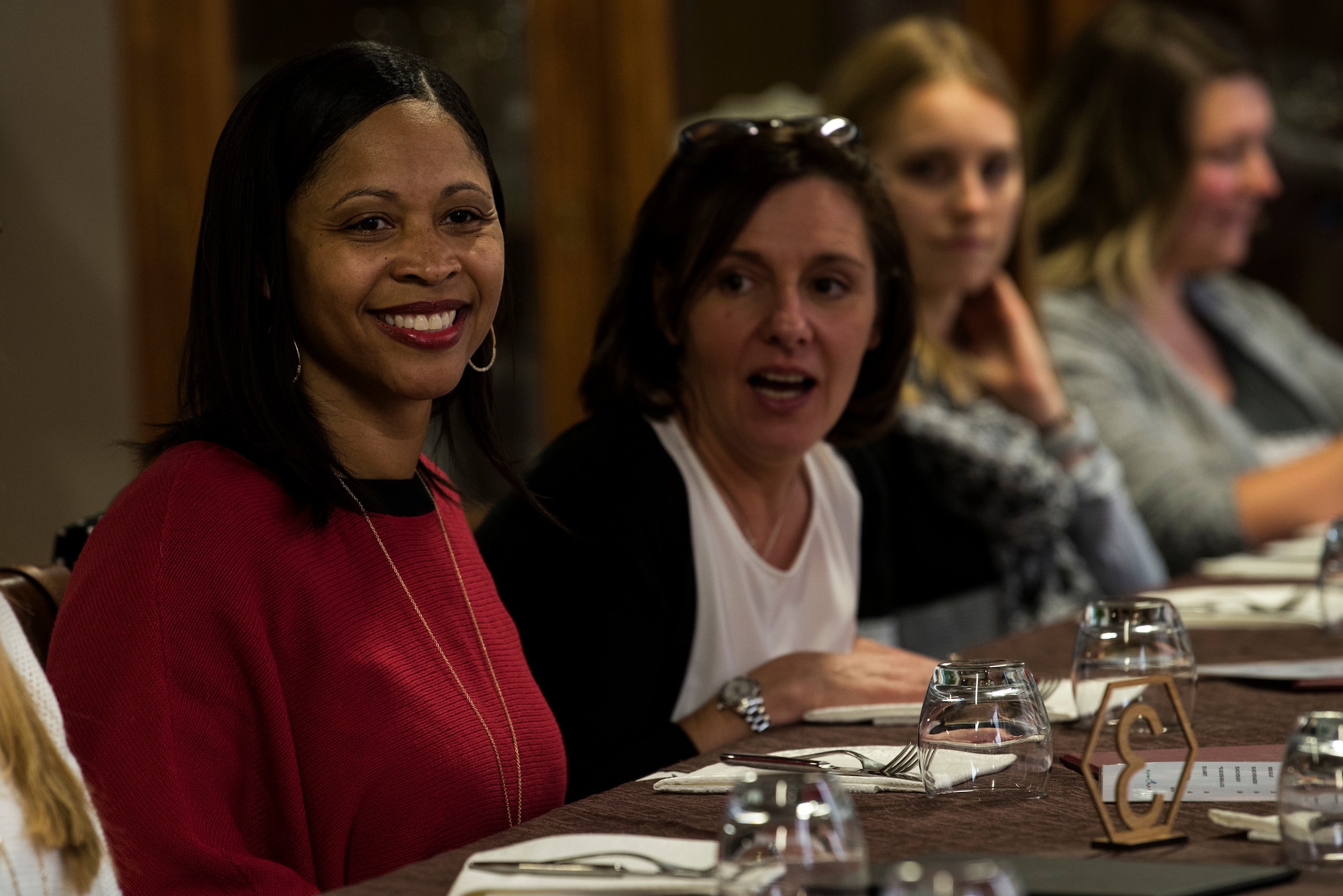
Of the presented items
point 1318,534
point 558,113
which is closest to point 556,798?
point 1318,534

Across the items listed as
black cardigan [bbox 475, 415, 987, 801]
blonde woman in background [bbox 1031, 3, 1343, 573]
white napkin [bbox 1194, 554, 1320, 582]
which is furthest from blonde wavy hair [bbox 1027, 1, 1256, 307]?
black cardigan [bbox 475, 415, 987, 801]

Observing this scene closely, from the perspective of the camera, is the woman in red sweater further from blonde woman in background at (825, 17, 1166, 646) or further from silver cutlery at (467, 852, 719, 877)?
blonde woman in background at (825, 17, 1166, 646)

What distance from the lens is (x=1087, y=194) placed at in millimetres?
3811

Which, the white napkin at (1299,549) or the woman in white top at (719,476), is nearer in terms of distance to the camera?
the woman in white top at (719,476)

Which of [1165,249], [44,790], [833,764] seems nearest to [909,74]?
[1165,249]

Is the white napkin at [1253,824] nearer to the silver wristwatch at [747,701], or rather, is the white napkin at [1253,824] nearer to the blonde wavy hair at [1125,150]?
the silver wristwatch at [747,701]

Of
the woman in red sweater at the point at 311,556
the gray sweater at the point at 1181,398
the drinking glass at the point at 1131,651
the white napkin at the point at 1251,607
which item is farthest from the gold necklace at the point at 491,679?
the gray sweater at the point at 1181,398

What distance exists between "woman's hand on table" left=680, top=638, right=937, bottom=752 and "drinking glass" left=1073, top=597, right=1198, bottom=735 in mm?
196

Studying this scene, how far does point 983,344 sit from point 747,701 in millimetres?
1737

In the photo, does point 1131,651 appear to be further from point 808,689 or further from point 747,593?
point 747,593

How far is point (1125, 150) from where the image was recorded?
12.5 feet

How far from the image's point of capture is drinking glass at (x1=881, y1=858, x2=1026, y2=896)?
660 mm

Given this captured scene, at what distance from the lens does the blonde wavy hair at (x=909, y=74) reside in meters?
2.96

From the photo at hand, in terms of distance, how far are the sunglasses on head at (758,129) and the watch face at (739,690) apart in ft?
2.18
